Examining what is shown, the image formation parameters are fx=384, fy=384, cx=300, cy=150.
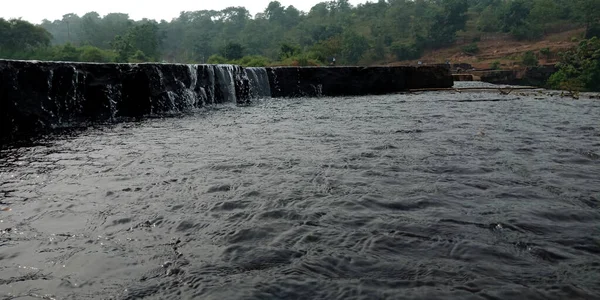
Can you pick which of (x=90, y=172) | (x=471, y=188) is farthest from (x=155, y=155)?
(x=471, y=188)

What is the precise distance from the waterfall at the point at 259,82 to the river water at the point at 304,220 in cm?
1154

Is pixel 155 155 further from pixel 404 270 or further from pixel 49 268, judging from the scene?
pixel 404 270

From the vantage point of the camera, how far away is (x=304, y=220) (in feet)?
11.3

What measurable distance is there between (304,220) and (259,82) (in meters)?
15.8

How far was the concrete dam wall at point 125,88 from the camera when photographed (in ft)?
28.8

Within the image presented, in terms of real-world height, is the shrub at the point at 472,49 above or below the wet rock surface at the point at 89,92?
above

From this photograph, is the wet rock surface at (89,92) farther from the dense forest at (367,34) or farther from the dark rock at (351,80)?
the dense forest at (367,34)

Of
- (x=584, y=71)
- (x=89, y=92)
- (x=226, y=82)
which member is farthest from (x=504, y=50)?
(x=89, y=92)

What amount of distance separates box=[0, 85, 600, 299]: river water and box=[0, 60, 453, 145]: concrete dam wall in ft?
9.59

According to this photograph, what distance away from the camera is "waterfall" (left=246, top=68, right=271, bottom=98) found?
59.2 ft

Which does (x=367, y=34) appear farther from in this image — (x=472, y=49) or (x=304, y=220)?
(x=304, y=220)

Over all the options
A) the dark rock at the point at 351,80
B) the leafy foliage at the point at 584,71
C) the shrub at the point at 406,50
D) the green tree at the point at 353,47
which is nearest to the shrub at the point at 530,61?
the leafy foliage at the point at 584,71

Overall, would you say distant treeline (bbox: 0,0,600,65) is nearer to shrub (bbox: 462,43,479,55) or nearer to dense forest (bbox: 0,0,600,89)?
dense forest (bbox: 0,0,600,89)

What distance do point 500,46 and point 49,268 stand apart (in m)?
69.9
